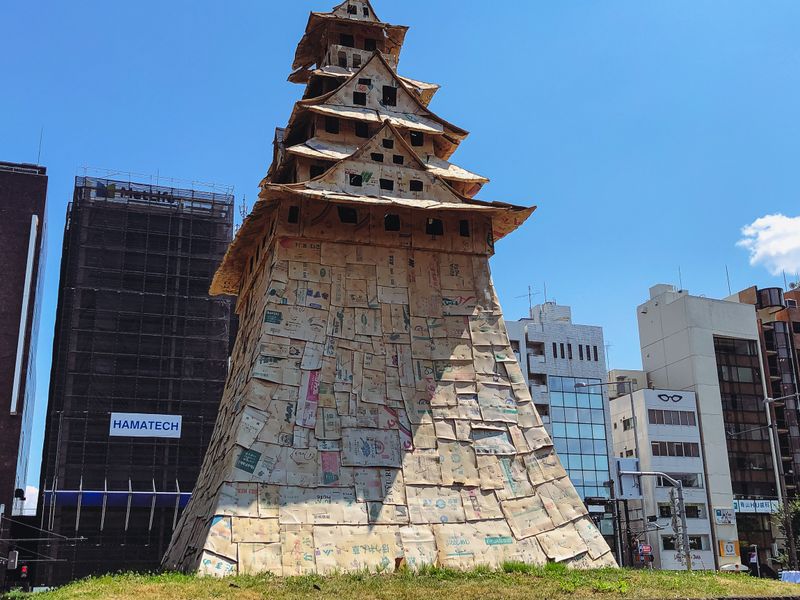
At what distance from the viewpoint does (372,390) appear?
26766 mm

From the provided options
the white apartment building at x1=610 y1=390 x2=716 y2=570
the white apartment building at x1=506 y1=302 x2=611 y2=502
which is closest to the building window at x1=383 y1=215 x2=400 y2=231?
the white apartment building at x1=506 y1=302 x2=611 y2=502

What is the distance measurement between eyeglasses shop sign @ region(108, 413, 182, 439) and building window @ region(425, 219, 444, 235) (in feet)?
102

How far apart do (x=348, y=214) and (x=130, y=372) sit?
31.2 meters

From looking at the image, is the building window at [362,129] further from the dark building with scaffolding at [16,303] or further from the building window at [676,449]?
the building window at [676,449]

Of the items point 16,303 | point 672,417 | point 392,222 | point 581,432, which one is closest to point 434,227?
point 392,222

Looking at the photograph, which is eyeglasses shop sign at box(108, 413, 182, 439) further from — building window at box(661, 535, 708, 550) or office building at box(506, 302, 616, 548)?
building window at box(661, 535, 708, 550)

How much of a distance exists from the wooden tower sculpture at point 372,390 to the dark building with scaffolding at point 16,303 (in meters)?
→ 27.5

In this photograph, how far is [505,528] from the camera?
25.3 metres

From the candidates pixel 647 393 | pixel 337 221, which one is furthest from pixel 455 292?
pixel 647 393

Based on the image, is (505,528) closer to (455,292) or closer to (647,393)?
(455,292)

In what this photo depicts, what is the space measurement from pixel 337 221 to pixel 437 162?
5949 millimetres

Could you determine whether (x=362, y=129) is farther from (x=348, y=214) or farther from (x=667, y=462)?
(x=667, y=462)

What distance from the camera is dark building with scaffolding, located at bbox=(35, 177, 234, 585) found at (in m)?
52.4

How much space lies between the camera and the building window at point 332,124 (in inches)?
1283
